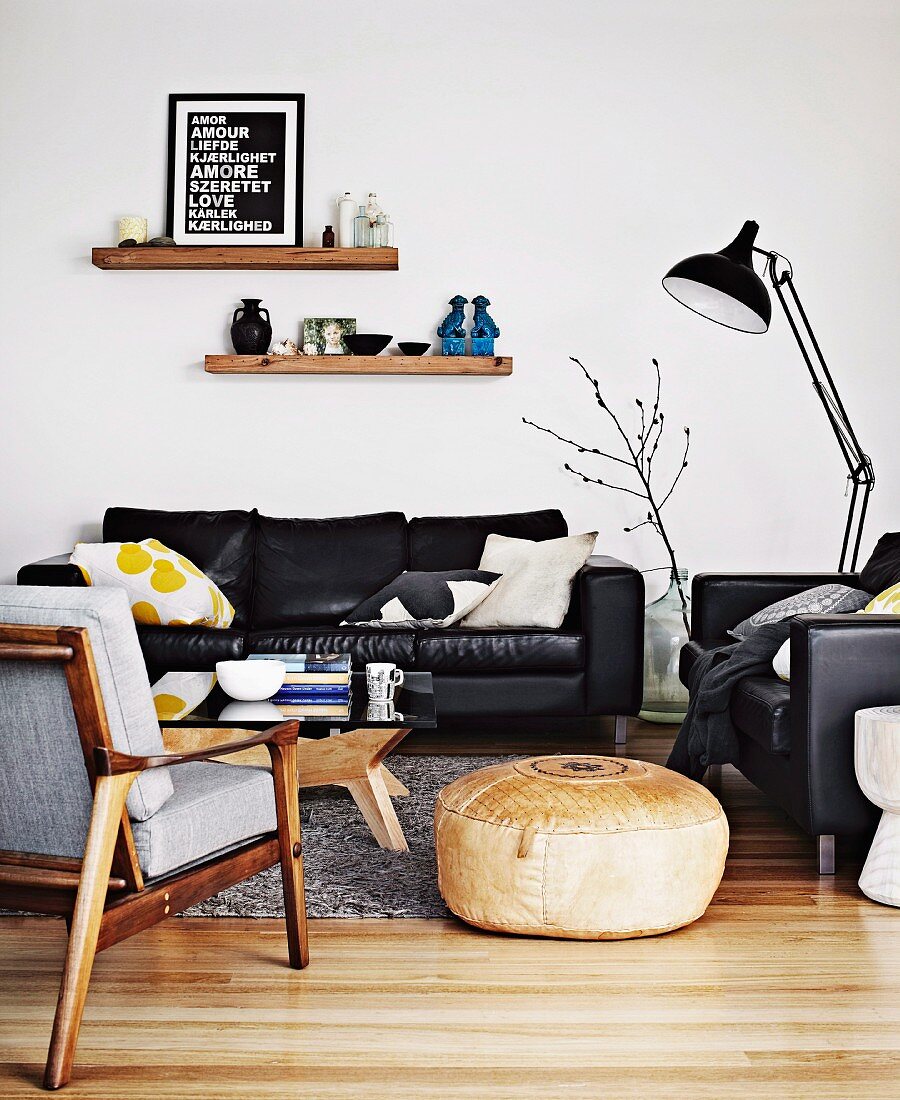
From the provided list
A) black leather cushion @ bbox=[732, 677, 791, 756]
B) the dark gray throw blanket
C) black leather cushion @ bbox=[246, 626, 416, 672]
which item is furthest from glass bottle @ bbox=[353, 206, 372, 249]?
black leather cushion @ bbox=[732, 677, 791, 756]

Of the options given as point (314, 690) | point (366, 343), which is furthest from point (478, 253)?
point (314, 690)

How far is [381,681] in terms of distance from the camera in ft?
11.3

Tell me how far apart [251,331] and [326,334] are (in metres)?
0.34

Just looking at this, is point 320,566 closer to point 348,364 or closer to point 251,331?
point 348,364

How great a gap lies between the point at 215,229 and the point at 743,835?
12.0 ft

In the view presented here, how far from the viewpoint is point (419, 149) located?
17.9ft

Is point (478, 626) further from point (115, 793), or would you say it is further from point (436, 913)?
point (115, 793)

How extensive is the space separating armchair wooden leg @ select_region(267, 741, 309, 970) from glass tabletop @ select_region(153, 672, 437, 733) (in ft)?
1.01

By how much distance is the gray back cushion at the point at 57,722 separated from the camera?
1925mm

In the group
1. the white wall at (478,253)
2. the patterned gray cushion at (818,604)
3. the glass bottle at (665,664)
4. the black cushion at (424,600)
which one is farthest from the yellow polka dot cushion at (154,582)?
the patterned gray cushion at (818,604)

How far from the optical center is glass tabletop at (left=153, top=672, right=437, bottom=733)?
2.99 meters

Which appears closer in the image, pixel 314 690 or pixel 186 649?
pixel 314 690

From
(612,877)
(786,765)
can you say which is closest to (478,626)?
(786,765)

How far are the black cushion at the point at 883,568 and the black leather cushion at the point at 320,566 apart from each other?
1953mm
